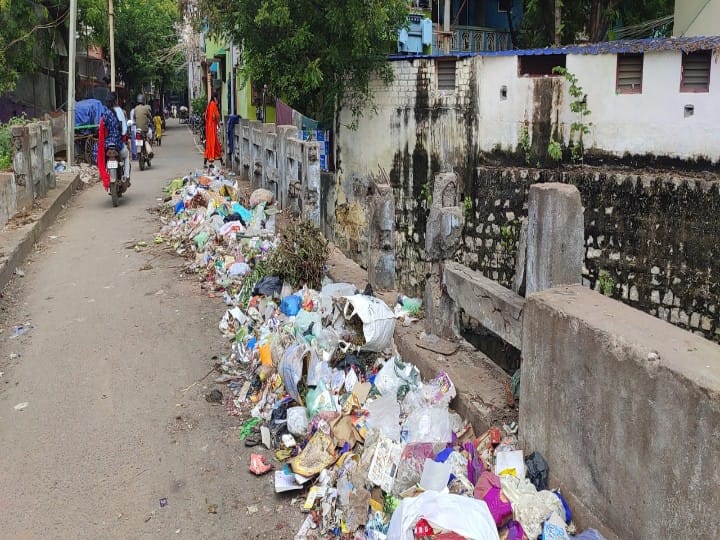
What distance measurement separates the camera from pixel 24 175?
1027 cm

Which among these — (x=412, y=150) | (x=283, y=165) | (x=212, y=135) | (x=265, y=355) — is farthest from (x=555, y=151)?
(x=265, y=355)

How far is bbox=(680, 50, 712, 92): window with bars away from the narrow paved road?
317 inches

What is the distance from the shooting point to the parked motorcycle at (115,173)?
11.4 m

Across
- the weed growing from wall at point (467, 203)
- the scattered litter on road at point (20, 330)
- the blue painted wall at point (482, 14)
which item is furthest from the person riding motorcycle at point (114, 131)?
the blue painted wall at point (482, 14)

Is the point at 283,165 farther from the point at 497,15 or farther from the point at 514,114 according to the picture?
the point at 497,15

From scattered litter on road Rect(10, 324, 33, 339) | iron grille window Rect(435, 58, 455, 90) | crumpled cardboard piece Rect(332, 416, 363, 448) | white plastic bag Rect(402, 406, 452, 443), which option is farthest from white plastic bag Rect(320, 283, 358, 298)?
iron grille window Rect(435, 58, 455, 90)

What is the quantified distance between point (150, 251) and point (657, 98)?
318 inches

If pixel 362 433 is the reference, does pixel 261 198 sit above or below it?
above

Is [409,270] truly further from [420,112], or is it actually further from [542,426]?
[542,426]

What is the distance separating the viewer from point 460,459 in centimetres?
328

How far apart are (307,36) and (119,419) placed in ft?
31.8

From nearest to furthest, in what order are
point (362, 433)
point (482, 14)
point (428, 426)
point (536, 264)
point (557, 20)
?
point (536, 264)
point (428, 426)
point (362, 433)
point (557, 20)
point (482, 14)

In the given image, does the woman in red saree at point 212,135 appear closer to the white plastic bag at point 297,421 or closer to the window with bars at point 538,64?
the window with bars at point 538,64

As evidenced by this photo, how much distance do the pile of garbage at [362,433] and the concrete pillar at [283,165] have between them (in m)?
3.23
